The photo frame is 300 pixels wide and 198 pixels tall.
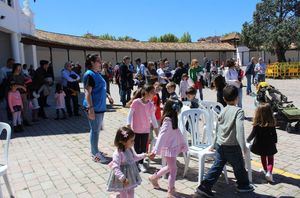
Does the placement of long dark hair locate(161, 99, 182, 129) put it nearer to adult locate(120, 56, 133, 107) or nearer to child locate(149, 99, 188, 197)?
child locate(149, 99, 188, 197)

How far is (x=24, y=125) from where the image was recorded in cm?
1014

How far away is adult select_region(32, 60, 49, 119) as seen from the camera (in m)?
10.9

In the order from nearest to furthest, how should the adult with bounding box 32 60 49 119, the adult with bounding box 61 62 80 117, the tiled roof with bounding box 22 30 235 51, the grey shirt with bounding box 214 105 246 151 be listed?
the grey shirt with bounding box 214 105 246 151 < the adult with bounding box 32 60 49 119 < the adult with bounding box 61 62 80 117 < the tiled roof with bounding box 22 30 235 51

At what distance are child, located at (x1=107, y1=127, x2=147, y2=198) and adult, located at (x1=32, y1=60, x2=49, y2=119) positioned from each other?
759 cm

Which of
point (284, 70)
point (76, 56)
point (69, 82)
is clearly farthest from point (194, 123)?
point (76, 56)

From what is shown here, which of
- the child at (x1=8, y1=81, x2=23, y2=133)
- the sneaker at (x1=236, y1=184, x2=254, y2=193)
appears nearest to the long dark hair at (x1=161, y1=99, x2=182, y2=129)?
the sneaker at (x1=236, y1=184, x2=254, y2=193)

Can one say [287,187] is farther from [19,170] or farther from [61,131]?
[61,131]

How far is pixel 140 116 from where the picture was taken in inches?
217

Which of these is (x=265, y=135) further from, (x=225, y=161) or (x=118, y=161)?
(x=118, y=161)

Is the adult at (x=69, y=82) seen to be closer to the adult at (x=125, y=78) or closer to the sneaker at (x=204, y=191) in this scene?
the adult at (x=125, y=78)


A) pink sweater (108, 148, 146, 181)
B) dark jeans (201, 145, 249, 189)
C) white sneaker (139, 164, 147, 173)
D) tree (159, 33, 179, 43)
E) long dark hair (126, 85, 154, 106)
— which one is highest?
tree (159, 33, 179, 43)

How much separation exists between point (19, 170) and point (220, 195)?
11.3 ft

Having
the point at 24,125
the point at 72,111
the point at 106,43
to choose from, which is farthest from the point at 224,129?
the point at 106,43

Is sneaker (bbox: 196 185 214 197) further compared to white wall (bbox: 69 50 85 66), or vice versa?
white wall (bbox: 69 50 85 66)
